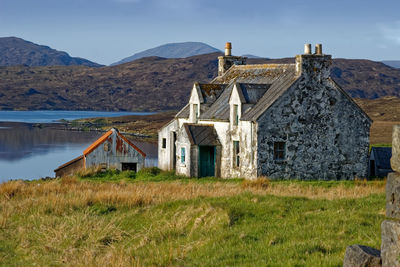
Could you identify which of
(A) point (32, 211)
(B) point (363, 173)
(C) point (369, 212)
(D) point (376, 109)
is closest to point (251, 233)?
(C) point (369, 212)

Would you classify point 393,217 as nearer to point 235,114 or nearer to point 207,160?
point 235,114

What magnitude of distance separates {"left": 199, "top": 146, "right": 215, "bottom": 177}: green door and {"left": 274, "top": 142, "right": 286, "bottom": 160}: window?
16.0ft

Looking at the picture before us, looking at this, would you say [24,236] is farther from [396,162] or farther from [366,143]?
[366,143]

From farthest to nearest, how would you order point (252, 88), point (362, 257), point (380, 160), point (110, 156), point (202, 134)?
point (110, 156) < point (202, 134) < point (380, 160) < point (252, 88) < point (362, 257)

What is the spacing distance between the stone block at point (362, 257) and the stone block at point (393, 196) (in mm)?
671

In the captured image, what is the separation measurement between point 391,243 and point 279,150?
80.6ft

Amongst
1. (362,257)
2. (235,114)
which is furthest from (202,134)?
(362,257)

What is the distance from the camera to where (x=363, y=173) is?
108 feet

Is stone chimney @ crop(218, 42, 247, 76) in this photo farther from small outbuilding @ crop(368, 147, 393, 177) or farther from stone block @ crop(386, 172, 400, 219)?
stone block @ crop(386, 172, 400, 219)

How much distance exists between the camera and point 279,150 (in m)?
31.2

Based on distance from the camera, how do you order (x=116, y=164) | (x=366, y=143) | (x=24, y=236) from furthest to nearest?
(x=116, y=164) → (x=366, y=143) → (x=24, y=236)

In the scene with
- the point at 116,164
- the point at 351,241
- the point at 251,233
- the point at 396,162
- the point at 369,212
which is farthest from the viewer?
the point at 116,164

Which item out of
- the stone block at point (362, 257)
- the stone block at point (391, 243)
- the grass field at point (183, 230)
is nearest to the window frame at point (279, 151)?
the grass field at point (183, 230)

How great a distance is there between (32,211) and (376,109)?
307 feet
